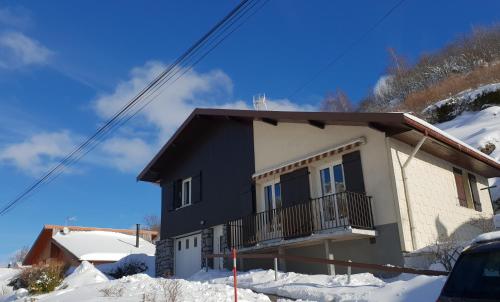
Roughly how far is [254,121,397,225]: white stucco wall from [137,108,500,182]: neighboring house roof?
0.86 ft

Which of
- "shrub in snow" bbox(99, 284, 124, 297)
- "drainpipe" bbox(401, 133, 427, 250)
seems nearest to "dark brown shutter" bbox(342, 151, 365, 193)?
"drainpipe" bbox(401, 133, 427, 250)

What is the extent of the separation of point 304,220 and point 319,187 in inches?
45.6

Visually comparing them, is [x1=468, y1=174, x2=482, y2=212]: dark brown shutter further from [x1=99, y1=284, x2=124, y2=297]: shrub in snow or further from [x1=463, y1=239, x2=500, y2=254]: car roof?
[x1=463, y1=239, x2=500, y2=254]: car roof

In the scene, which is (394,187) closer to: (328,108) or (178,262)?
(178,262)

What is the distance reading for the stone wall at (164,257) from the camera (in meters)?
20.3

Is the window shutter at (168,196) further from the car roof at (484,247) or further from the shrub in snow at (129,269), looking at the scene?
the car roof at (484,247)

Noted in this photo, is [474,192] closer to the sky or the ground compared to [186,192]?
closer to the ground

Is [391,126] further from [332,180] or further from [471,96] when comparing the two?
[471,96]

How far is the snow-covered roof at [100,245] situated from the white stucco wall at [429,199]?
21.1 m

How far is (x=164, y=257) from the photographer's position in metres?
20.8

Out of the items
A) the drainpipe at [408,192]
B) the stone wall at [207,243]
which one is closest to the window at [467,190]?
the drainpipe at [408,192]

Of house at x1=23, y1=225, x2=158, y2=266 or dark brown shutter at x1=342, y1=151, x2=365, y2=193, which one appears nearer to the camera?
dark brown shutter at x1=342, y1=151, x2=365, y2=193

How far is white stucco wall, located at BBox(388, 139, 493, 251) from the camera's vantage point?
41.3ft

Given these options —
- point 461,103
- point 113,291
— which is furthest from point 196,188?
point 461,103
